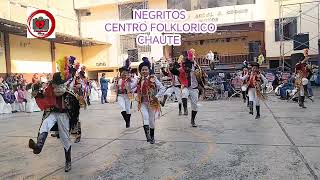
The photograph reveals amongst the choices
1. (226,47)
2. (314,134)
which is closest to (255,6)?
(226,47)

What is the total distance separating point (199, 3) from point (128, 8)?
6438 mm

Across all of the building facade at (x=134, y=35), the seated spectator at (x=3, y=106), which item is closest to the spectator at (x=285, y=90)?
the building facade at (x=134, y=35)

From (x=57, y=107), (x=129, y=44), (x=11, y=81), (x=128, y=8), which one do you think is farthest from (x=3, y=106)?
(x=128, y=8)

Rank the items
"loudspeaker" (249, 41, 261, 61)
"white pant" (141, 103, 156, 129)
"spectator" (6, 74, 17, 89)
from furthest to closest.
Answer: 1. "loudspeaker" (249, 41, 261, 61)
2. "spectator" (6, 74, 17, 89)
3. "white pant" (141, 103, 156, 129)

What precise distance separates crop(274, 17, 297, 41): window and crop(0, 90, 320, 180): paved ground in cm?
1739

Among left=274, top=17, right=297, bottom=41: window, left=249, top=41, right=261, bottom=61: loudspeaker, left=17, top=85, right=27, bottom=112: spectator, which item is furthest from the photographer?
left=249, top=41, right=261, bottom=61: loudspeaker

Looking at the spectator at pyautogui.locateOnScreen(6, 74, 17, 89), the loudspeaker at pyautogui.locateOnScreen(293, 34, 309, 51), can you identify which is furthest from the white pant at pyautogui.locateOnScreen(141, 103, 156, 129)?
the loudspeaker at pyautogui.locateOnScreen(293, 34, 309, 51)

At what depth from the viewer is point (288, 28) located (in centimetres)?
2644

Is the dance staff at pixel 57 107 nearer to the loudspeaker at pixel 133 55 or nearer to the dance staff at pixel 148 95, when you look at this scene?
the dance staff at pixel 148 95

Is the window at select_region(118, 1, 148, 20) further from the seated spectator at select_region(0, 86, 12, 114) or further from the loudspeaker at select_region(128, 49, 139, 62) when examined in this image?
the seated spectator at select_region(0, 86, 12, 114)

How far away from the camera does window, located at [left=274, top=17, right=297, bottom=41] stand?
85.2 ft

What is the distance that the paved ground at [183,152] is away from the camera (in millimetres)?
5391

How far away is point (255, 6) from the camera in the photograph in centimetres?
Result: 2647

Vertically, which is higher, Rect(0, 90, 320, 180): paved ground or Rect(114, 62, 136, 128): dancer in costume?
Rect(114, 62, 136, 128): dancer in costume
